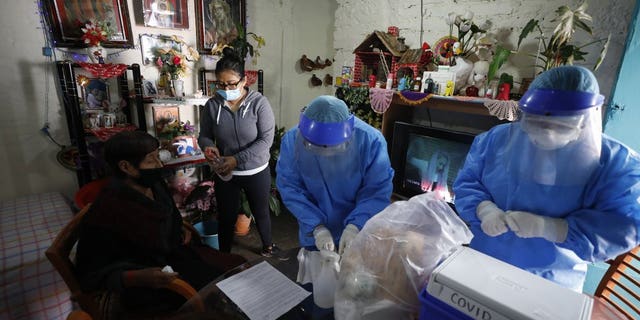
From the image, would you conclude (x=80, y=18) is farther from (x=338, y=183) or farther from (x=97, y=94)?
(x=338, y=183)

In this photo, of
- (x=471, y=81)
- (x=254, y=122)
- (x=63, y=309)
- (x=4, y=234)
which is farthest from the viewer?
(x=471, y=81)

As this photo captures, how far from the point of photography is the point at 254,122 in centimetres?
199

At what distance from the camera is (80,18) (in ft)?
7.16

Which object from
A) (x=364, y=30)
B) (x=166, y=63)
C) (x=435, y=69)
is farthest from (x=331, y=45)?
(x=166, y=63)

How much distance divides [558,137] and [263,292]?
3.48 ft

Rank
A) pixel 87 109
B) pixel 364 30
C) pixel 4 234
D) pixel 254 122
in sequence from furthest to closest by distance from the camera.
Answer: pixel 364 30 → pixel 87 109 → pixel 254 122 → pixel 4 234

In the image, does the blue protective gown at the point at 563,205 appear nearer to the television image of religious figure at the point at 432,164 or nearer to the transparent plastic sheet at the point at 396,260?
the transparent plastic sheet at the point at 396,260

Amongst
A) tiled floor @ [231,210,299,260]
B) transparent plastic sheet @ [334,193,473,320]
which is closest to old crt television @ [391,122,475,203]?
tiled floor @ [231,210,299,260]

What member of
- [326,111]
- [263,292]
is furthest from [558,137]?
[263,292]

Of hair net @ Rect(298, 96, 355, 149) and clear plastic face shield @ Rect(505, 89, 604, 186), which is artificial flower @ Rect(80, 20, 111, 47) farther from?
clear plastic face shield @ Rect(505, 89, 604, 186)

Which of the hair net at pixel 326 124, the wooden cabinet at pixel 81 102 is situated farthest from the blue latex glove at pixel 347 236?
the wooden cabinet at pixel 81 102

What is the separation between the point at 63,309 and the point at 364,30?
3047 mm

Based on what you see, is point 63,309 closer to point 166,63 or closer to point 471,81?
point 166,63

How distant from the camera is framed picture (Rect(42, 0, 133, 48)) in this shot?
210 cm
